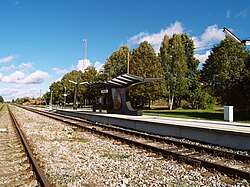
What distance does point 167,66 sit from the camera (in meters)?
52.2

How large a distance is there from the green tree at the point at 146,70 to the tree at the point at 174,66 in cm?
269

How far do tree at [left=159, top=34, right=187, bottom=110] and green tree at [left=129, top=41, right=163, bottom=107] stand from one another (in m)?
2.69

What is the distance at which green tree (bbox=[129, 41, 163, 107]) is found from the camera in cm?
4788

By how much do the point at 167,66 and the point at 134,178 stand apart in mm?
47385

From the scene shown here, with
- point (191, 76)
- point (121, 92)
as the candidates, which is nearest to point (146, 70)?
point (191, 76)

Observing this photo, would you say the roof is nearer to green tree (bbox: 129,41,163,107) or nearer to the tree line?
the tree line

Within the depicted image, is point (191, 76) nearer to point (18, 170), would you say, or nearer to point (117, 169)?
point (117, 169)

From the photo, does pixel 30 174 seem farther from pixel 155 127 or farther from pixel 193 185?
pixel 155 127

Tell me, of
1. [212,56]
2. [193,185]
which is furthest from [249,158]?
[212,56]

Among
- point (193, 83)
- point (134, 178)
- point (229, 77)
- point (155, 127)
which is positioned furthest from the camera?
point (193, 83)

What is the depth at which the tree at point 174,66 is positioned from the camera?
167ft

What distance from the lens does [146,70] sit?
4897cm

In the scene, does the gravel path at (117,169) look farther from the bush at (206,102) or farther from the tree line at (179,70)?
the bush at (206,102)

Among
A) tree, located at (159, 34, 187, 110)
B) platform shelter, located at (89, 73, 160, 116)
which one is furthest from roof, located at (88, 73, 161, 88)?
tree, located at (159, 34, 187, 110)
